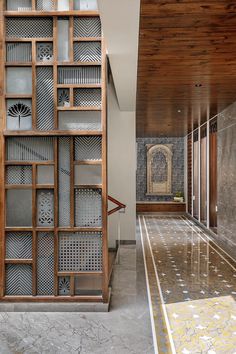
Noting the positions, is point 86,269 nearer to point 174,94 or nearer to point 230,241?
point 174,94

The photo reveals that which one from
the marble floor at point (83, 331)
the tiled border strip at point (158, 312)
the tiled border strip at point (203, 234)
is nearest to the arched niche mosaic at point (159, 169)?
the tiled border strip at point (203, 234)

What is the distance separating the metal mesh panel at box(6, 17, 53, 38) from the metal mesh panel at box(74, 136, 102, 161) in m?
1.20

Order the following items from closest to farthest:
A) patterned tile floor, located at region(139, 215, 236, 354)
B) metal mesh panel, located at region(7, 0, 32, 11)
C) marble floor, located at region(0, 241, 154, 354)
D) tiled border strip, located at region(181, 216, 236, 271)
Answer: marble floor, located at region(0, 241, 154, 354)
patterned tile floor, located at region(139, 215, 236, 354)
metal mesh panel, located at region(7, 0, 32, 11)
tiled border strip, located at region(181, 216, 236, 271)

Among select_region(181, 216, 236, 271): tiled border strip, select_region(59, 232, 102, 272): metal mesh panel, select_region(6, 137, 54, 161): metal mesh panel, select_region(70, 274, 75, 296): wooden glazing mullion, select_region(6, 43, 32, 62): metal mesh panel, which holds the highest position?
select_region(6, 43, 32, 62): metal mesh panel

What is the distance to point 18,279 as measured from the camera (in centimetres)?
442

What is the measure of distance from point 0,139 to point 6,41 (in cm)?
105

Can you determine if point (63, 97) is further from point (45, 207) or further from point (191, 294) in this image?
point (191, 294)

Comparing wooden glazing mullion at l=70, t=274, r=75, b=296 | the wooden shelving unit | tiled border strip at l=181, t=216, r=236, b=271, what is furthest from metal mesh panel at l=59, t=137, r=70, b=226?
tiled border strip at l=181, t=216, r=236, b=271

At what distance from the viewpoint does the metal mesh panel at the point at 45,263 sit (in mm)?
4402

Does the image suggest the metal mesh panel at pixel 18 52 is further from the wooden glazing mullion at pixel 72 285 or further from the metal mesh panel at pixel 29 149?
the wooden glazing mullion at pixel 72 285

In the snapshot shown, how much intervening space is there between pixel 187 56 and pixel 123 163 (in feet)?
13.8

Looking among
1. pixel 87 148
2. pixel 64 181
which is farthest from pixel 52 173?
pixel 87 148

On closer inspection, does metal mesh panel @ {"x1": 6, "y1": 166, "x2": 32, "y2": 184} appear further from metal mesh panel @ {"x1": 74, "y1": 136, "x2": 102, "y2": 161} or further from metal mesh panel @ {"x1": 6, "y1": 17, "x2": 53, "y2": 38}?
metal mesh panel @ {"x1": 6, "y1": 17, "x2": 53, "y2": 38}

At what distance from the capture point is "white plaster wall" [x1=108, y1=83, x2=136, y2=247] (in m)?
8.30
